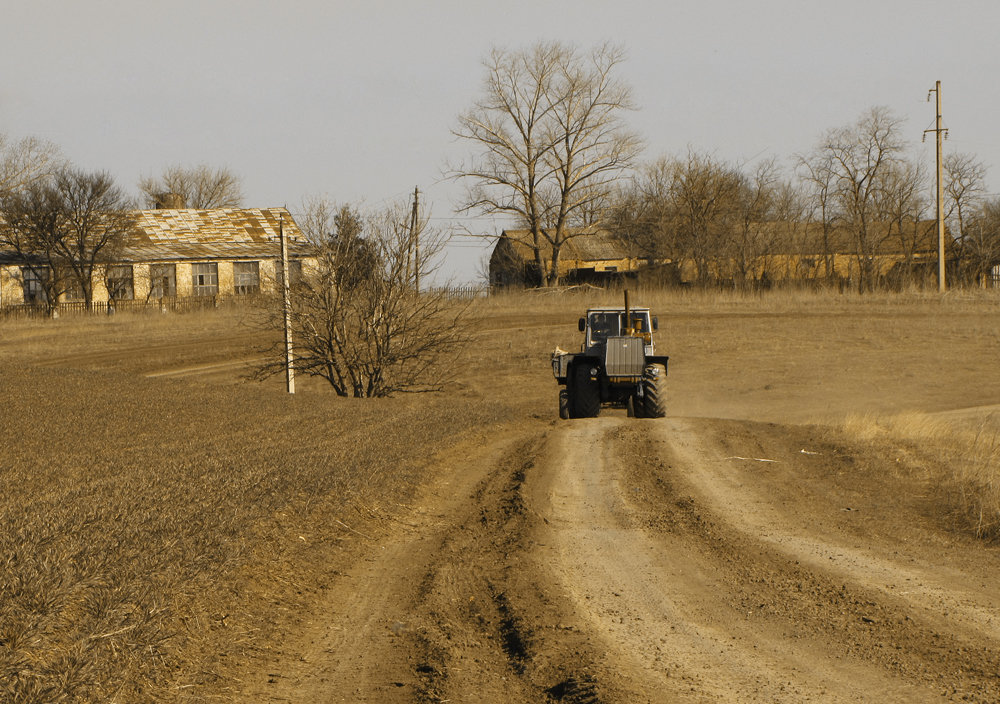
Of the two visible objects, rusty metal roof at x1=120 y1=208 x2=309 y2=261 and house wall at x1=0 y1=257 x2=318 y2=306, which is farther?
rusty metal roof at x1=120 y1=208 x2=309 y2=261

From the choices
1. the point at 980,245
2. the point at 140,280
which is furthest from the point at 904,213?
the point at 140,280

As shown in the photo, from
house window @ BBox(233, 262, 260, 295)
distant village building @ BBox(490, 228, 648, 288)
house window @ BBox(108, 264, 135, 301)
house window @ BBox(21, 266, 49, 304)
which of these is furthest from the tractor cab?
distant village building @ BBox(490, 228, 648, 288)

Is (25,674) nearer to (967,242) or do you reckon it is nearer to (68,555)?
(68,555)

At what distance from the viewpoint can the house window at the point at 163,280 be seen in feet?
204

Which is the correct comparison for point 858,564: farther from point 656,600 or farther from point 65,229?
point 65,229

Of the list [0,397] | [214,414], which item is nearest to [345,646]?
[214,414]

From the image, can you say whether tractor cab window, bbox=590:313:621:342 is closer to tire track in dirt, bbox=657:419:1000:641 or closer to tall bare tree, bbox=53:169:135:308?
tire track in dirt, bbox=657:419:1000:641

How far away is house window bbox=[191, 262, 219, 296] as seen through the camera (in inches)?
2512

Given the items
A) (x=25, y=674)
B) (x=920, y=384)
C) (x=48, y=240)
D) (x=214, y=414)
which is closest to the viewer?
(x=25, y=674)

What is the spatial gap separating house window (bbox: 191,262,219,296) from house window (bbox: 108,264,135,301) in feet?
12.6

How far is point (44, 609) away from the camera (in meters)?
6.05

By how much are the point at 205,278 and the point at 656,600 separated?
60198 mm

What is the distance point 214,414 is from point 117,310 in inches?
1769

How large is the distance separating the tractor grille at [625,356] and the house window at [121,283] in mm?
46552
